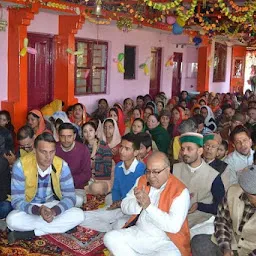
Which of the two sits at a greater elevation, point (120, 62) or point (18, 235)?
point (120, 62)

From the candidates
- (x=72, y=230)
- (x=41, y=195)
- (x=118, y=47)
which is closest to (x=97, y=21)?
(x=118, y=47)

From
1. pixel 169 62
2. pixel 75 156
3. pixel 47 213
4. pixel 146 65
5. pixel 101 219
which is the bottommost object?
pixel 101 219

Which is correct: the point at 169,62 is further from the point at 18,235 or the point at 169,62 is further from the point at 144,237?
the point at 144,237

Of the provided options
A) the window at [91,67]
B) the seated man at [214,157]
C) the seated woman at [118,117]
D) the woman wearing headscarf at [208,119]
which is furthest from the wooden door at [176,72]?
the seated man at [214,157]

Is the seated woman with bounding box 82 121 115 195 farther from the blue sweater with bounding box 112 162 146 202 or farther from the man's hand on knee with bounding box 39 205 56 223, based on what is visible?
the man's hand on knee with bounding box 39 205 56 223

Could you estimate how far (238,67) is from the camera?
2061 centimetres

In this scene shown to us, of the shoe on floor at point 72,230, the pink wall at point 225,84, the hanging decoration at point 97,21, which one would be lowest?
the shoe on floor at point 72,230

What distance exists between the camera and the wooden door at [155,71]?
13.7 metres

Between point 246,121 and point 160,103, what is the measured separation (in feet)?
8.92

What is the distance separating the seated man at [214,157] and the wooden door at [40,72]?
5.15 m

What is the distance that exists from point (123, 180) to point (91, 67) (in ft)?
20.8

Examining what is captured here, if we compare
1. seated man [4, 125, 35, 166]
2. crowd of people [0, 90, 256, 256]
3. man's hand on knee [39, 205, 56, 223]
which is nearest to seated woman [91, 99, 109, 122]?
crowd of people [0, 90, 256, 256]

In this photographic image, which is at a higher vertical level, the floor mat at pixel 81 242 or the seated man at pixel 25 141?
the seated man at pixel 25 141

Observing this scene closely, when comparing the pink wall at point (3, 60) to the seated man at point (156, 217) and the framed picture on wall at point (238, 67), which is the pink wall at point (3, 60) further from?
the framed picture on wall at point (238, 67)
